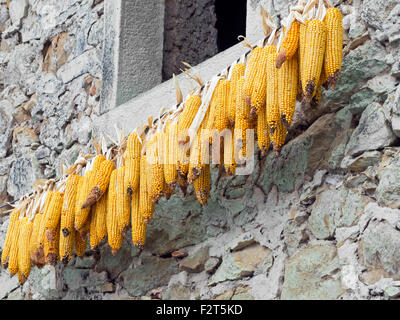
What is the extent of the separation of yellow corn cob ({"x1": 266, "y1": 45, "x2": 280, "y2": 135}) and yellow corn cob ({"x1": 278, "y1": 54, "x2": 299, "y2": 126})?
0.02 metres

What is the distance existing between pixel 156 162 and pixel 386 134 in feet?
3.35

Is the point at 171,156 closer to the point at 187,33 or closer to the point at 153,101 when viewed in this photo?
the point at 153,101

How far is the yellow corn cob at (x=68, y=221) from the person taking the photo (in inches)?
132

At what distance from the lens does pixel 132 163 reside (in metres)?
3.17

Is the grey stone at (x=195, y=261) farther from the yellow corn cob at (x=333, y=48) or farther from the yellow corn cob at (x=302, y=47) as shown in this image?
the yellow corn cob at (x=333, y=48)

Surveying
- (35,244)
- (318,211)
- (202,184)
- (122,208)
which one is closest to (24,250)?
(35,244)

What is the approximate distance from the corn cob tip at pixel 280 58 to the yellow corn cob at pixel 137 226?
1.01 metres

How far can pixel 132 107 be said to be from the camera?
409cm

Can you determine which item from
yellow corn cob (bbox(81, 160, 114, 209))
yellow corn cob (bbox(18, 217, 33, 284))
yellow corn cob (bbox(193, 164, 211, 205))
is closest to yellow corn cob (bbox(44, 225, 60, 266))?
yellow corn cob (bbox(18, 217, 33, 284))

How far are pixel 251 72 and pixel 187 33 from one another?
7.33 ft

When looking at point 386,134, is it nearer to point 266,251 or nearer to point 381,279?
point 381,279

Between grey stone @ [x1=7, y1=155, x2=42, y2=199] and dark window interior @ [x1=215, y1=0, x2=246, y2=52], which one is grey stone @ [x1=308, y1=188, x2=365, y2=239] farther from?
dark window interior @ [x1=215, y1=0, x2=246, y2=52]

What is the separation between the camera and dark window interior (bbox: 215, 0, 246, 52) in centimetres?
641
